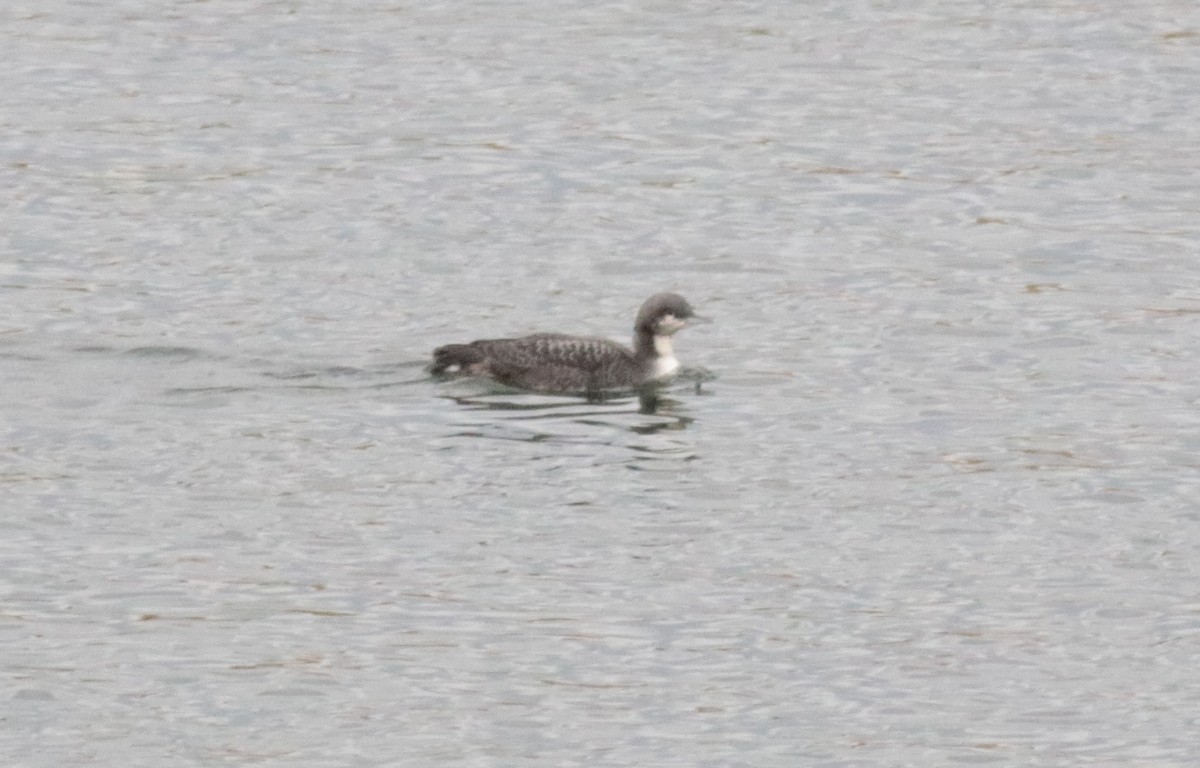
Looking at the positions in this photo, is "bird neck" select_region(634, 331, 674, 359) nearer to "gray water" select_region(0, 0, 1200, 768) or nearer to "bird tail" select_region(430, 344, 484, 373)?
"gray water" select_region(0, 0, 1200, 768)

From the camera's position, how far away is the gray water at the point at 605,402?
15.6 meters

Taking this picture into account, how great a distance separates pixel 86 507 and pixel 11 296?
6.42 meters

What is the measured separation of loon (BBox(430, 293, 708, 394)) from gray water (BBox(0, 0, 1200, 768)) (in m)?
0.23

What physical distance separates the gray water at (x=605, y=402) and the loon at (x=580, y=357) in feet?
0.77

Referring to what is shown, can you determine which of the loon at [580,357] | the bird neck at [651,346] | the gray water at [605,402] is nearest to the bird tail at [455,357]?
→ the loon at [580,357]

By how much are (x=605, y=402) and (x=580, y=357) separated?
435 millimetres

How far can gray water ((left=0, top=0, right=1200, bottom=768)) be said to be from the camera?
1560cm

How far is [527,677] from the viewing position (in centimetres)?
1577

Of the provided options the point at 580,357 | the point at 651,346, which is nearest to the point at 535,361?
the point at 580,357

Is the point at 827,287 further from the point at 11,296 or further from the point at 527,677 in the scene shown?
the point at 527,677

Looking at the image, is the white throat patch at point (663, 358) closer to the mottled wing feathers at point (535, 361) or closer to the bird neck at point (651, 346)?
the bird neck at point (651, 346)

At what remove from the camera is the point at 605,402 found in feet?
75.0

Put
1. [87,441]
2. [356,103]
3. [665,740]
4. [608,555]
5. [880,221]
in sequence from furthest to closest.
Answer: [356,103] → [880,221] → [87,441] → [608,555] → [665,740]

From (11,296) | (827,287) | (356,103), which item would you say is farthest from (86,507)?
(356,103)
